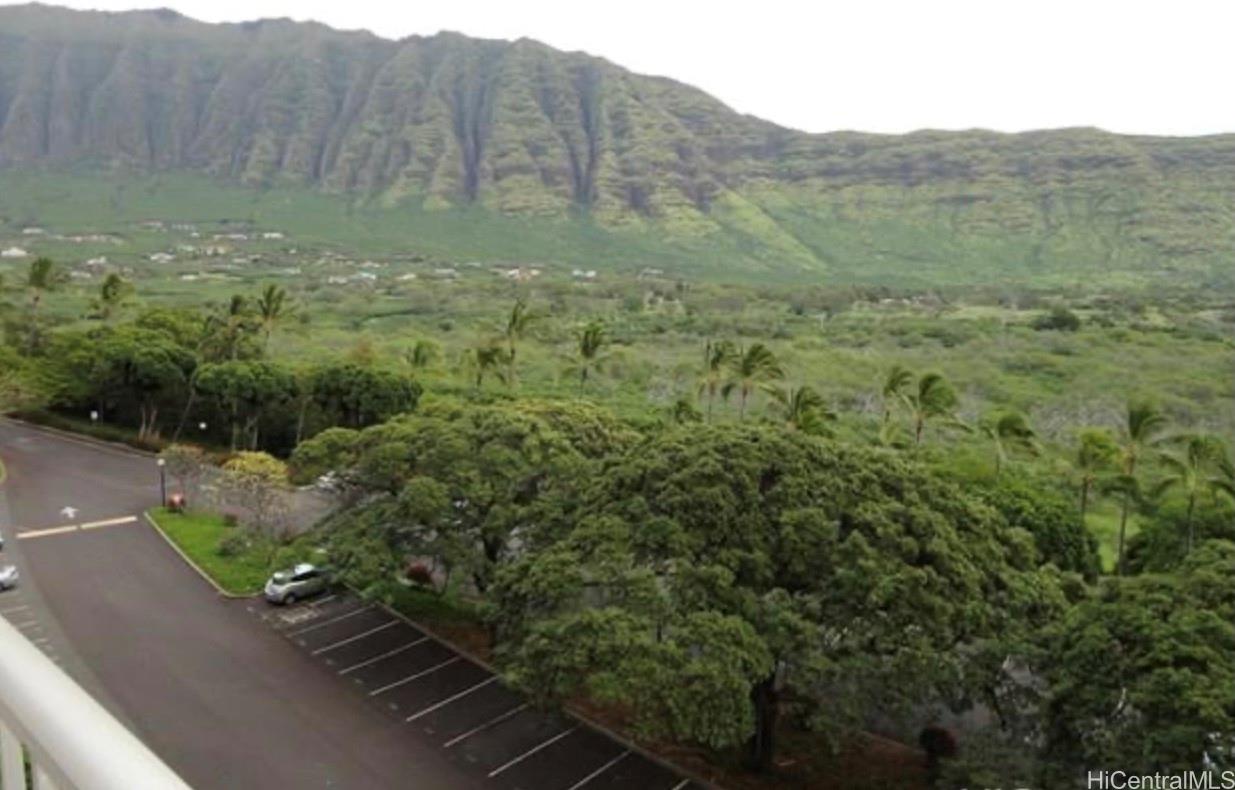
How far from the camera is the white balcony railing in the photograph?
1354 millimetres

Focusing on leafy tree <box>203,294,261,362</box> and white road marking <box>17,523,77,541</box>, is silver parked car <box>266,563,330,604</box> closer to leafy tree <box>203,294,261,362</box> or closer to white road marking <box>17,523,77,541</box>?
white road marking <box>17,523,77,541</box>

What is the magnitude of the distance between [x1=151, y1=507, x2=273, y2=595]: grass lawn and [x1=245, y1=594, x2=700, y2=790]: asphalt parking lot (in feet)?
4.12

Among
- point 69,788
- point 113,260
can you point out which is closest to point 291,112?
point 113,260

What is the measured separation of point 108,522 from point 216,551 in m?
4.83

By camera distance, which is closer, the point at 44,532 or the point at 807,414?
the point at 44,532

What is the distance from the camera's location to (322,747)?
52.1 ft

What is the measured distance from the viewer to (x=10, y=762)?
1671 mm

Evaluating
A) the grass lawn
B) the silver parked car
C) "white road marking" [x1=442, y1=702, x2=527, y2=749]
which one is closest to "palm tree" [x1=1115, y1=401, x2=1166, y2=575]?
"white road marking" [x1=442, y1=702, x2=527, y2=749]

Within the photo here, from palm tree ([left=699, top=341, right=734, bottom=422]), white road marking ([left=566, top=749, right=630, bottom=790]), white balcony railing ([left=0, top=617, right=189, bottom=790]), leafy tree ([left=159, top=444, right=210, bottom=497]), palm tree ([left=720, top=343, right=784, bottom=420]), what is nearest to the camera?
white balcony railing ([left=0, top=617, right=189, bottom=790])

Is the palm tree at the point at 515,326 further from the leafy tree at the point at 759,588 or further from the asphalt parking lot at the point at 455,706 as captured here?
the leafy tree at the point at 759,588

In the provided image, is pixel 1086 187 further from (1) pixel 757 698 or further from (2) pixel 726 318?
(1) pixel 757 698

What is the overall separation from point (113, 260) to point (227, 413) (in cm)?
7640

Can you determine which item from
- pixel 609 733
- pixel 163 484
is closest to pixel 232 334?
pixel 163 484

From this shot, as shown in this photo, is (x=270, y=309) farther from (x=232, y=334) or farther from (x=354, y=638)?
(x=354, y=638)
